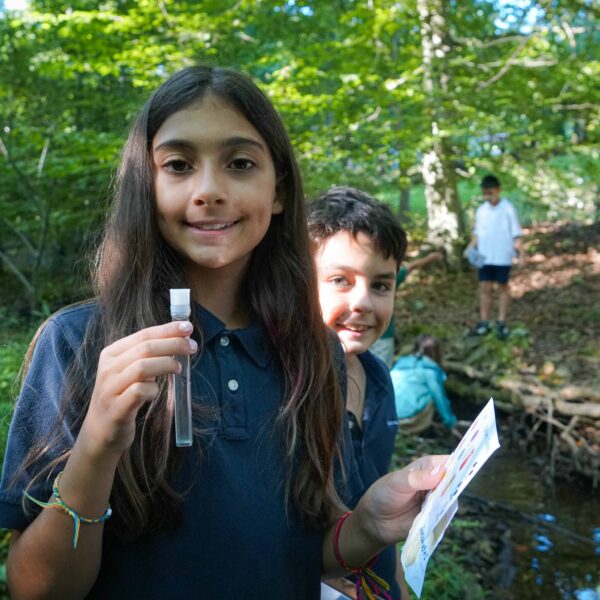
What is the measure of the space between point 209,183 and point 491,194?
23.9 feet

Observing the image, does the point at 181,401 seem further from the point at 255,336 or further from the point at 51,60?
the point at 51,60

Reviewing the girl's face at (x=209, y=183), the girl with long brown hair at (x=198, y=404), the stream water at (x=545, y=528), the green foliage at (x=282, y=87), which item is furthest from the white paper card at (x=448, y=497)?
the green foliage at (x=282, y=87)

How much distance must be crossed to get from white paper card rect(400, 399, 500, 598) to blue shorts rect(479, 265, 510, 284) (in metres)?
7.16

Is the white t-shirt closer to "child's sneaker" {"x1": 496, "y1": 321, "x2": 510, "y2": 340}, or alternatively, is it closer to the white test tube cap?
"child's sneaker" {"x1": 496, "y1": 321, "x2": 510, "y2": 340}

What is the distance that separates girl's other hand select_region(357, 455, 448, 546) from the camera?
1.35 m

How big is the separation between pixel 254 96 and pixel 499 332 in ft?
21.6

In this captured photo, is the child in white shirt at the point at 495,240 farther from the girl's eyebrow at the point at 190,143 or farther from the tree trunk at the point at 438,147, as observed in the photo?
the girl's eyebrow at the point at 190,143

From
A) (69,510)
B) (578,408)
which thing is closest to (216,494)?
(69,510)

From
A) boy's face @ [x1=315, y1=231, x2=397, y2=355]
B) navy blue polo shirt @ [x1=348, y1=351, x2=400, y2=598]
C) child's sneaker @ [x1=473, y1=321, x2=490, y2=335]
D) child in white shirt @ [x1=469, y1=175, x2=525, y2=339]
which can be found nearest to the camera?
navy blue polo shirt @ [x1=348, y1=351, x2=400, y2=598]

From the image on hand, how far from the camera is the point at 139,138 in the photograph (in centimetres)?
141

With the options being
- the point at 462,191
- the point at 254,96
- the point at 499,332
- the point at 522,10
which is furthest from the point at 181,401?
the point at 462,191

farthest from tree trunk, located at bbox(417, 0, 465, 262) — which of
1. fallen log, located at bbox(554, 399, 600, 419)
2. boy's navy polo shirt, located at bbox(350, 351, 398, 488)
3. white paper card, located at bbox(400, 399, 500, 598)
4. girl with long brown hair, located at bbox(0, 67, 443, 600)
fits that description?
white paper card, located at bbox(400, 399, 500, 598)

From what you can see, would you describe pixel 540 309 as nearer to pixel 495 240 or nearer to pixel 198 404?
pixel 495 240

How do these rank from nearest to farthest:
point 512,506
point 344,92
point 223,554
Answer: point 223,554, point 512,506, point 344,92
